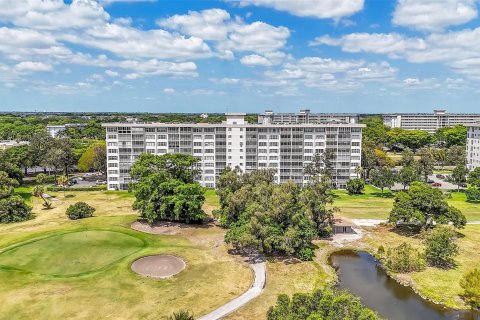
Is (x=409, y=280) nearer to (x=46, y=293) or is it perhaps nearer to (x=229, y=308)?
(x=229, y=308)

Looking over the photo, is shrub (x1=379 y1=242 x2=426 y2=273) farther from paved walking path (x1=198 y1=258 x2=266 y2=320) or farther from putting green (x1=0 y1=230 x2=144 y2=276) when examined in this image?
putting green (x1=0 y1=230 x2=144 y2=276)

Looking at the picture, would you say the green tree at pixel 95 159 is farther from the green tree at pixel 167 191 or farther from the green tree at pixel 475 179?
the green tree at pixel 475 179

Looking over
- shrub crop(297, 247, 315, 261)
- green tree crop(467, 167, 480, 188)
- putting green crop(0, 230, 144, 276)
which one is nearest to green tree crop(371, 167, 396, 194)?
green tree crop(467, 167, 480, 188)

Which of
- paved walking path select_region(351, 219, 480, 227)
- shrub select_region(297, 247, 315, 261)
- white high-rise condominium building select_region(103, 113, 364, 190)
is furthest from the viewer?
white high-rise condominium building select_region(103, 113, 364, 190)

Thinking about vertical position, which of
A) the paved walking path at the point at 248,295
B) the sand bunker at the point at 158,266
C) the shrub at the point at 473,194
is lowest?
the paved walking path at the point at 248,295

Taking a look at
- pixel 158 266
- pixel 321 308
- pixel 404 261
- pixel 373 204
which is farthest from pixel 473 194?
pixel 321 308

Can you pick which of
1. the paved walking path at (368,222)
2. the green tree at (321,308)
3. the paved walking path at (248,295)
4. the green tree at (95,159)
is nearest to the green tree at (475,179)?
the paved walking path at (368,222)

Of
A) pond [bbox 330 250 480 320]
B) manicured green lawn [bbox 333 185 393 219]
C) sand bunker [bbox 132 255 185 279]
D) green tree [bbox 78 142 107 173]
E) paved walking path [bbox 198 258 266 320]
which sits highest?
green tree [bbox 78 142 107 173]
